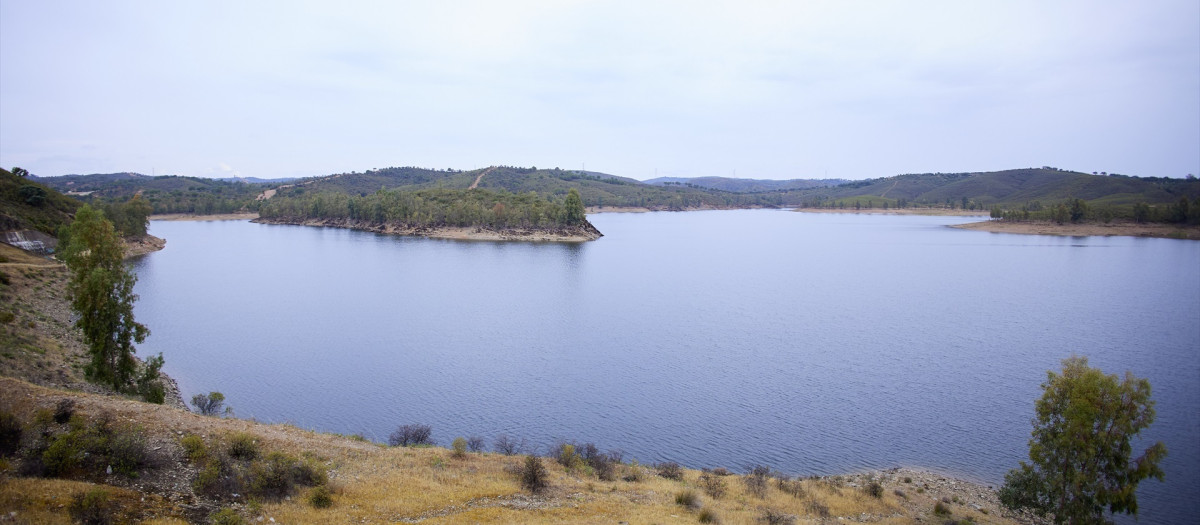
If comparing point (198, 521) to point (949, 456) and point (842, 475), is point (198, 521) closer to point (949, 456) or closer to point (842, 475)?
point (842, 475)

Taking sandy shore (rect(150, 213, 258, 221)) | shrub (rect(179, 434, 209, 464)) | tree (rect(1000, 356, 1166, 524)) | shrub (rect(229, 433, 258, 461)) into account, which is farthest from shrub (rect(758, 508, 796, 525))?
sandy shore (rect(150, 213, 258, 221))

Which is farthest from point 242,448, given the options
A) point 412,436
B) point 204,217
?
point 204,217

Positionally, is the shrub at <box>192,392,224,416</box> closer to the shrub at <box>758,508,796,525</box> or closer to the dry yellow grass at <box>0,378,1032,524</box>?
the dry yellow grass at <box>0,378,1032,524</box>

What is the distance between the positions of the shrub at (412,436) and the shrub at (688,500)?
11.0 meters

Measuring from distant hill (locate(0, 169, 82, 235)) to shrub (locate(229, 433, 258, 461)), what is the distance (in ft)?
194

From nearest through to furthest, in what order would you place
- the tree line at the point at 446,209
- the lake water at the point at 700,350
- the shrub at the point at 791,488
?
the shrub at the point at 791,488 → the lake water at the point at 700,350 → the tree line at the point at 446,209

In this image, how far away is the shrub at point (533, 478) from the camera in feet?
55.7

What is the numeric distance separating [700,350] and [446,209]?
350 feet

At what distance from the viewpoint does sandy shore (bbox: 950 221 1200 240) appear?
121m

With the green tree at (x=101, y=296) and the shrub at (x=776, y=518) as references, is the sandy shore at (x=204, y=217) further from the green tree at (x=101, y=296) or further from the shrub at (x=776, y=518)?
the shrub at (x=776, y=518)

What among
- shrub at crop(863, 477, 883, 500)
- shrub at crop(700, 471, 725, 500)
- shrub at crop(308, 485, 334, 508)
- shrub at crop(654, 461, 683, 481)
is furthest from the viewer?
shrub at crop(654, 461, 683, 481)

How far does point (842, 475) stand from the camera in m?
23.4

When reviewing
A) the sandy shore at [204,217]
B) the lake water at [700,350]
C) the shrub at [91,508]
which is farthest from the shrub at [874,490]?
the sandy shore at [204,217]

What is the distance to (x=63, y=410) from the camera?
15.5 meters
